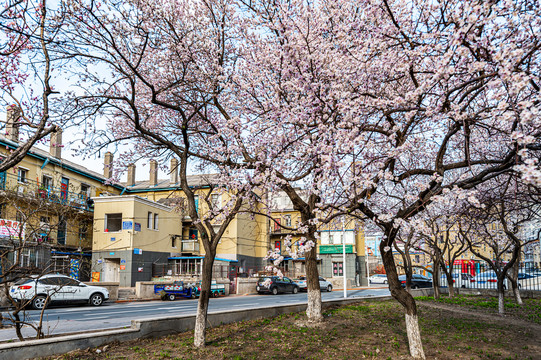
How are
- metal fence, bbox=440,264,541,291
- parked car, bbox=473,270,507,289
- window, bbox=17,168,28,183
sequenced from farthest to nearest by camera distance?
parked car, bbox=473,270,507,289 → window, bbox=17,168,28,183 → metal fence, bbox=440,264,541,291

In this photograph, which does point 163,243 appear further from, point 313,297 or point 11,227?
point 313,297

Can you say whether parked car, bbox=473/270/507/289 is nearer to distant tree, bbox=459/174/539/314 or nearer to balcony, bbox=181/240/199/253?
distant tree, bbox=459/174/539/314

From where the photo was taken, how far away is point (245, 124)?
10203 mm

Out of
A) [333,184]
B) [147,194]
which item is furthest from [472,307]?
[147,194]

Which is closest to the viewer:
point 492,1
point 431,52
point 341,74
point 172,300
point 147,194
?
point 492,1

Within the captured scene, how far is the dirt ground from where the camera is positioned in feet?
26.1

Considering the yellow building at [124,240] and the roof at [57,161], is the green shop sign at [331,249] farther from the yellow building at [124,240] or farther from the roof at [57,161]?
the roof at [57,161]

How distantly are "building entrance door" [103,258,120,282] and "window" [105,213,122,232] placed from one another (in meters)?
2.60

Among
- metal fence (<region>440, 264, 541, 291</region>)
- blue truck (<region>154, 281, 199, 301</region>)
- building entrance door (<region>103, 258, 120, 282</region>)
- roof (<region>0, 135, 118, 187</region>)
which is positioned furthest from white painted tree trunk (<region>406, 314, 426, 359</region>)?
building entrance door (<region>103, 258, 120, 282</region>)

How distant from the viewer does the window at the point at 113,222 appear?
3112cm

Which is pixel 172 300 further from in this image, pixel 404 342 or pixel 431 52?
pixel 431 52

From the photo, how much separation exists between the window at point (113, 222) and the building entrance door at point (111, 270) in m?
2.60

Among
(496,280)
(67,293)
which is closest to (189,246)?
(67,293)

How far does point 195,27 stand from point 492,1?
707 cm
